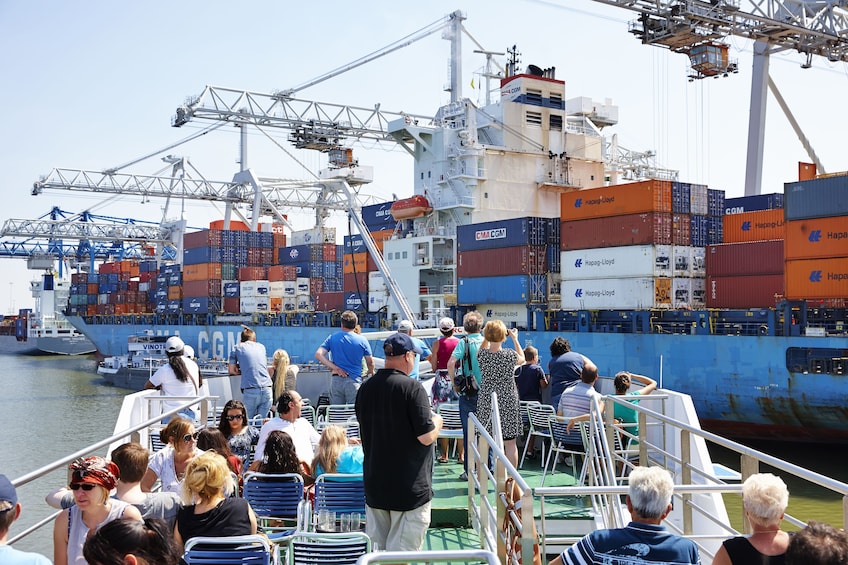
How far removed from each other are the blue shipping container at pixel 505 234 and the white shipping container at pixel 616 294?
99.8 inches

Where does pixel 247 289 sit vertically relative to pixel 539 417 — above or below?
above

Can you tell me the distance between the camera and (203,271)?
59094 mm

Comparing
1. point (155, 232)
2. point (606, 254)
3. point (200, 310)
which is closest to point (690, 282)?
point (606, 254)

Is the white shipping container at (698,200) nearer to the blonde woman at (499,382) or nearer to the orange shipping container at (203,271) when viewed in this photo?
the blonde woman at (499,382)

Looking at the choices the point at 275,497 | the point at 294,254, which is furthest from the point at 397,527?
the point at 294,254

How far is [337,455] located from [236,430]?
1263 millimetres

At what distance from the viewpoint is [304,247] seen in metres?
57.0

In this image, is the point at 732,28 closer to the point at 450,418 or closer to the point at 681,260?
the point at 681,260

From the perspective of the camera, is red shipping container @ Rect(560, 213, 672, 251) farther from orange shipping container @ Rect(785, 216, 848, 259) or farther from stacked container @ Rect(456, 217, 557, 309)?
orange shipping container @ Rect(785, 216, 848, 259)

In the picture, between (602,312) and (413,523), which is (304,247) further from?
(413,523)

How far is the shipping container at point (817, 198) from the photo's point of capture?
22766mm

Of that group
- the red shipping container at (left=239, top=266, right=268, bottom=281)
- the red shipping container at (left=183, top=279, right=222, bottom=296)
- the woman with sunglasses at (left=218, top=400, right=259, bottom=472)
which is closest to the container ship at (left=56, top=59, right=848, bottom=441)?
the red shipping container at (left=239, top=266, right=268, bottom=281)

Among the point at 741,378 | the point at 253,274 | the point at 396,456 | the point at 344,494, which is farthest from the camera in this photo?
the point at 253,274

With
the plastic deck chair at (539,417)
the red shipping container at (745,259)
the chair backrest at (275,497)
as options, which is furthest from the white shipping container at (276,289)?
the chair backrest at (275,497)
